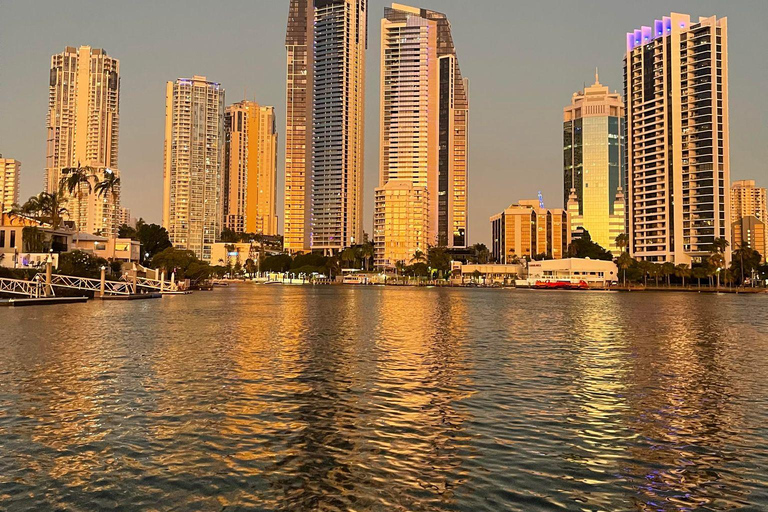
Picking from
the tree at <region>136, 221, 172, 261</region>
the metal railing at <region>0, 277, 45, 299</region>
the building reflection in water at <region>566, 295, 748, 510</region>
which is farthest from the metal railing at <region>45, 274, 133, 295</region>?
the tree at <region>136, 221, 172, 261</region>

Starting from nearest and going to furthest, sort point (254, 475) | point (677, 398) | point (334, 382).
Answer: point (254, 475), point (677, 398), point (334, 382)

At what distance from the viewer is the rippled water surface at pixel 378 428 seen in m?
12.4

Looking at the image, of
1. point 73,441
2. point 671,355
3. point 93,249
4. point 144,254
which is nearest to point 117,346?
point 73,441

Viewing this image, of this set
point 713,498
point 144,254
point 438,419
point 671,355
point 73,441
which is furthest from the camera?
point 144,254

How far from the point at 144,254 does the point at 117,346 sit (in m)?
154

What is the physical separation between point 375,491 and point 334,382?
13.0 meters

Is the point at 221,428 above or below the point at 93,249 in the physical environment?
below

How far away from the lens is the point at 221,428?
17359 millimetres

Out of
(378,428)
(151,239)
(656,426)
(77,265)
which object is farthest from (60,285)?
(151,239)

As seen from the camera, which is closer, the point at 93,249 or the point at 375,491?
the point at 375,491

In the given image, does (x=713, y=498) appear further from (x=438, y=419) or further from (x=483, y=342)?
(x=483, y=342)

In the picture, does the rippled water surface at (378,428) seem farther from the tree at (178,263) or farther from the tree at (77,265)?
the tree at (178,263)

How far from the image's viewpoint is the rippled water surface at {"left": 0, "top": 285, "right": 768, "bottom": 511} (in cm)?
1236

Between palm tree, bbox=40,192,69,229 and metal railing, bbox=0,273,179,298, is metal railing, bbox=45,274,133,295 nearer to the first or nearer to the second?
metal railing, bbox=0,273,179,298
